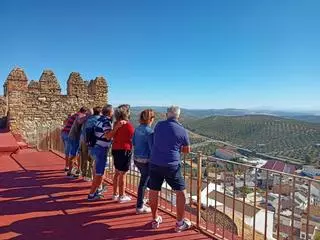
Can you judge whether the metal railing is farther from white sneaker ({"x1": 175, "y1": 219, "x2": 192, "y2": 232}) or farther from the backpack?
the backpack

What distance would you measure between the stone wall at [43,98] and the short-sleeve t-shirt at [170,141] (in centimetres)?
1228

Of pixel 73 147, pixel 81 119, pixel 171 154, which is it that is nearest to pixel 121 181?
pixel 171 154

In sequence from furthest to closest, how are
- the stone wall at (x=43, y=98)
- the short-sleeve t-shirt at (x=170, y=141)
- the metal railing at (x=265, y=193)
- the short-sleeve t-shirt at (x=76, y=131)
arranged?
1. the stone wall at (x=43, y=98)
2. the short-sleeve t-shirt at (x=76, y=131)
3. the short-sleeve t-shirt at (x=170, y=141)
4. the metal railing at (x=265, y=193)

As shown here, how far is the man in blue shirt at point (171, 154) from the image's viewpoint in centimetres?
437

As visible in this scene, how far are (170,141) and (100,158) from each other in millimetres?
1869

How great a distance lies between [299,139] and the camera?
3295 inches

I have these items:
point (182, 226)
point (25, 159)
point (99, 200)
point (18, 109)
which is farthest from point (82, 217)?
point (18, 109)

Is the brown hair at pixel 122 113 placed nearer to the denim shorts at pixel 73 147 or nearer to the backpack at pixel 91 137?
the backpack at pixel 91 137

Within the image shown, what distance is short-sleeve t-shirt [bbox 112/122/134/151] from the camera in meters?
5.48

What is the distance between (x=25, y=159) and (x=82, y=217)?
221 inches

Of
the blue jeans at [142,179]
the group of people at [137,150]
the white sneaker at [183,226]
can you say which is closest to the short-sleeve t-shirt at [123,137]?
the group of people at [137,150]

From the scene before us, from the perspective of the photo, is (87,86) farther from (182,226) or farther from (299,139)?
(299,139)

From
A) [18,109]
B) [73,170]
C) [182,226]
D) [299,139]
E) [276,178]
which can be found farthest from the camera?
[299,139]

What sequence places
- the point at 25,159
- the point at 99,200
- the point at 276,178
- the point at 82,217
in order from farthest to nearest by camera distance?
the point at 25,159
the point at 99,200
the point at 82,217
the point at 276,178
